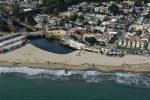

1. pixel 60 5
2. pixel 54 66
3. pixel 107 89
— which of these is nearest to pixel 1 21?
pixel 60 5

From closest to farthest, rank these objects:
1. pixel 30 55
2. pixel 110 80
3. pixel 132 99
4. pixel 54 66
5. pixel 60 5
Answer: pixel 132 99
pixel 110 80
pixel 54 66
pixel 30 55
pixel 60 5

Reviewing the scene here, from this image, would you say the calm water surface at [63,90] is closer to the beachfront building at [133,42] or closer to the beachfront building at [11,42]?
the beachfront building at [11,42]

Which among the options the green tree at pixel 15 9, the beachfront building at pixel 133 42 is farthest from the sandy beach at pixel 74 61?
the green tree at pixel 15 9

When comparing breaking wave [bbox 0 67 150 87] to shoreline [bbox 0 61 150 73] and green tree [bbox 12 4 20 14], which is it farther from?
green tree [bbox 12 4 20 14]

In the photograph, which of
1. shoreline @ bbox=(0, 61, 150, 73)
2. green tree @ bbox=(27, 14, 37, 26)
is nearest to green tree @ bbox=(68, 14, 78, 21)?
green tree @ bbox=(27, 14, 37, 26)

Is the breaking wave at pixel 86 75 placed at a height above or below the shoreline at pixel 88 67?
below

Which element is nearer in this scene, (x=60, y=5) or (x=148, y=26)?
(x=148, y=26)

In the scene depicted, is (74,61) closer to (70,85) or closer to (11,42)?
(70,85)

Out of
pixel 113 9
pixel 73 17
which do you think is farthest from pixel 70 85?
pixel 113 9

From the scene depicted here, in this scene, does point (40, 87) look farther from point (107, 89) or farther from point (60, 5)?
point (60, 5)
